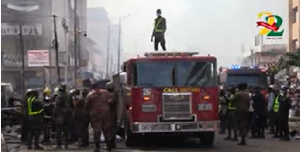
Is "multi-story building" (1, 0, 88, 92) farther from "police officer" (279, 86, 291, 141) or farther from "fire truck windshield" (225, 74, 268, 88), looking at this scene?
"police officer" (279, 86, 291, 141)

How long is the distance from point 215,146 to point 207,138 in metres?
0.31

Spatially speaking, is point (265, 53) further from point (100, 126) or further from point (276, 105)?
point (100, 126)

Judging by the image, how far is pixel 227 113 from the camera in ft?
58.5

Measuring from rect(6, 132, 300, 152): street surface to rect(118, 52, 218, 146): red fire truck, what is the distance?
464mm

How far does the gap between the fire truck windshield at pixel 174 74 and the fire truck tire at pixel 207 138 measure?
1376 millimetres

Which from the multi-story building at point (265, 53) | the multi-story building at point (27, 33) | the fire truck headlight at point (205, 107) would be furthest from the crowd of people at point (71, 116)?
the multi-story building at point (265, 53)

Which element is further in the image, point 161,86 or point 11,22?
point 11,22

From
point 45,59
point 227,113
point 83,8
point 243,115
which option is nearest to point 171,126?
point 243,115

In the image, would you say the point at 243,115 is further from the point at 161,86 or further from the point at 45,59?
the point at 45,59

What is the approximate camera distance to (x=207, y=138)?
1541 centimetres

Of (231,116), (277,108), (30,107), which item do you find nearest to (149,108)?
(30,107)

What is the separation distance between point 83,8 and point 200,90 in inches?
2998

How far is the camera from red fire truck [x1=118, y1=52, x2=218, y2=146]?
566 inches

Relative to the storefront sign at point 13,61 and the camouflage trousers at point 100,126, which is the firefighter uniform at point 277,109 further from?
the storefront sign at point 13,61
